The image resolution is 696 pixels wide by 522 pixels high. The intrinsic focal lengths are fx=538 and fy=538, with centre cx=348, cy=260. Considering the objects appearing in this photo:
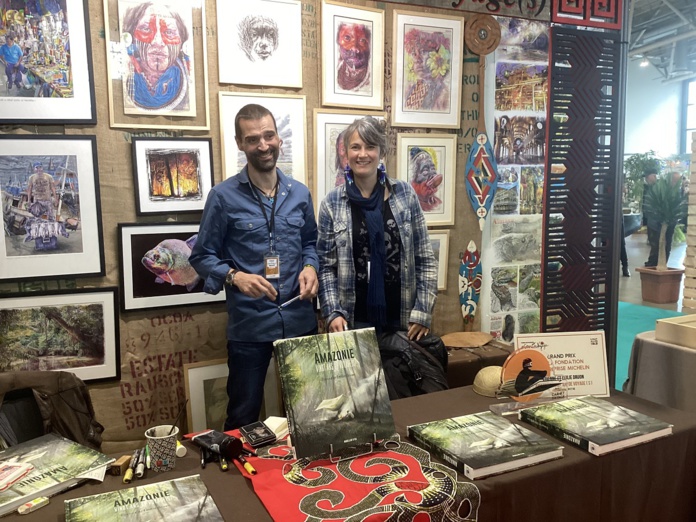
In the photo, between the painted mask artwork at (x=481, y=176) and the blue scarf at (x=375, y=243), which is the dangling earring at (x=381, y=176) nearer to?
the blue scarf at (x=375, y=243)

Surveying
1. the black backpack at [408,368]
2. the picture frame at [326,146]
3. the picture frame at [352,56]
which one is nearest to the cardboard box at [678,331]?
the black backpack at [408,368]

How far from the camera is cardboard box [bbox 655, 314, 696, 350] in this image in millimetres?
2418

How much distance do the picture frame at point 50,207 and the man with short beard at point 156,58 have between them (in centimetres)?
35

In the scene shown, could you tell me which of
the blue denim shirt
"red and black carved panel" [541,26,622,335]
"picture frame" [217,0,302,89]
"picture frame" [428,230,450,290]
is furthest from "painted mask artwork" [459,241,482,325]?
"picture frame" [217,0,302,89]

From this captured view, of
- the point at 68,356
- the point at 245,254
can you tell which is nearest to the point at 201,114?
the point at 245,254

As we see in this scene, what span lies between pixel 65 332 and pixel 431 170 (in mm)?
2275

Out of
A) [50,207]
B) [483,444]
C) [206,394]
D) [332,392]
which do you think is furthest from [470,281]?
[50,207]

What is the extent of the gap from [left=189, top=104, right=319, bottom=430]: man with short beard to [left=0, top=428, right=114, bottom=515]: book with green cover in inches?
38.2

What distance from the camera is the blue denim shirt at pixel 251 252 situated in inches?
93.1

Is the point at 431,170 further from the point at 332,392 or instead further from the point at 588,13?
the point at 332,392

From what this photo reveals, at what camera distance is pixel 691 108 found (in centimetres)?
501

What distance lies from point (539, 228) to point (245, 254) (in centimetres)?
227

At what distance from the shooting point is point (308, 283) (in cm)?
226

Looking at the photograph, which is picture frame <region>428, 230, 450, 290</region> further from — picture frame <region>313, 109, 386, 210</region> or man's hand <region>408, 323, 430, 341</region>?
man's hand <region>408, 323, 430, 341</region>
